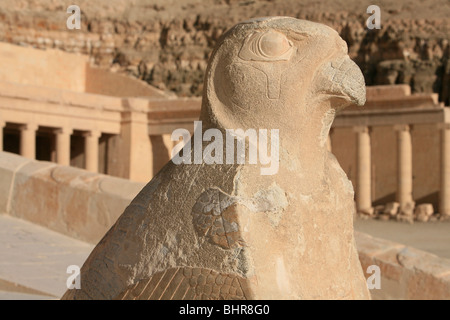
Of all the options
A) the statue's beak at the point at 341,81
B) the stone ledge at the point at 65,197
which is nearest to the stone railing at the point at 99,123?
the stone ledge at the point at 65,197

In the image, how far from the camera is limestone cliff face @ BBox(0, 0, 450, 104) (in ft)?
112

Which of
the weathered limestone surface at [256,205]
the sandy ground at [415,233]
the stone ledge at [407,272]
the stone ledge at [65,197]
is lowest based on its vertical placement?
the sandy ground at [415,233]

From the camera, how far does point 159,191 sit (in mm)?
5059

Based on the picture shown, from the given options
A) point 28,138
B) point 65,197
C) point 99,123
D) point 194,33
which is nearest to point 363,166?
point 99,123

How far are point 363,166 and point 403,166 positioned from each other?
1251mm

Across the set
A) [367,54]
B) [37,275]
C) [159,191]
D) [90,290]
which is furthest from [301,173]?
[367,54]

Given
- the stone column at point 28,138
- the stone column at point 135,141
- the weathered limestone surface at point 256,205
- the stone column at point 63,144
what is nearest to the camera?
Answer: the weathered limestone surface at point 256,205

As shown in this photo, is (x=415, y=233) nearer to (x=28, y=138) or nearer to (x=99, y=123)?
(x=99, y=123)

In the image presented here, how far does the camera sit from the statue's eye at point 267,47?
4961 mm

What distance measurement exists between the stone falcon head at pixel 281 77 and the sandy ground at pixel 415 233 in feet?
37.4

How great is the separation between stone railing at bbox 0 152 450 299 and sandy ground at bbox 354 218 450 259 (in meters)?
7.00

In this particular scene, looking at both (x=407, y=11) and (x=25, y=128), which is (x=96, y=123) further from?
(x=407, y=11)

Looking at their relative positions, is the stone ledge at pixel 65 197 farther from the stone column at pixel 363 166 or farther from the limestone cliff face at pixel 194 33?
the limestone cliff face at pixel 194 33

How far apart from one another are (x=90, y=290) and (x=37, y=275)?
11.1 feet
